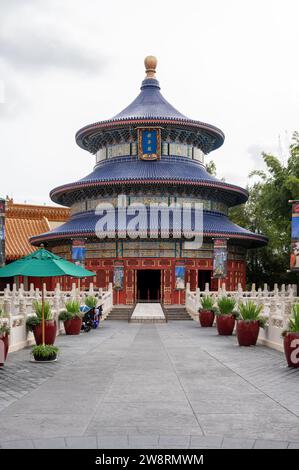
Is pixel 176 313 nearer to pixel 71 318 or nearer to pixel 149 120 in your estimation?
pixel 71 318

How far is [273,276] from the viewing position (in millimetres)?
58500

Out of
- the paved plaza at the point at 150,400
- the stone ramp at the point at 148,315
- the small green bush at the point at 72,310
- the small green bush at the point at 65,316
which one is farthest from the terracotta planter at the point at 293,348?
the stone ramp at the point at 148,315

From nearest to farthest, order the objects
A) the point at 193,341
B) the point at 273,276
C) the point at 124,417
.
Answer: the point at 124,417
the point at 193,341
the point at 273,276

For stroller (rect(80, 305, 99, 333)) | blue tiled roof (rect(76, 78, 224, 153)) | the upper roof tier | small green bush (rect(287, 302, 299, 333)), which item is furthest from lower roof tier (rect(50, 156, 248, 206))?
small green bush (rect(287, 302, 299, 333))

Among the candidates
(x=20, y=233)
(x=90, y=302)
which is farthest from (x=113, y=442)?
(x=20, y=233)

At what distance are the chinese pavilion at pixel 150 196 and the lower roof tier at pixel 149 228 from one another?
0.31 feet

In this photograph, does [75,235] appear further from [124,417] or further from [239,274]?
[124,417]

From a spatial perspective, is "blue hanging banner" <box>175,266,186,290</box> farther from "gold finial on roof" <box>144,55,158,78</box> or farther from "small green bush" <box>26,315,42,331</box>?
"small green bush" <box>26,315,42,331</box>

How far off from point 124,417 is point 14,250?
47.0 meters

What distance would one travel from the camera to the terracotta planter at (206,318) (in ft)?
99.7

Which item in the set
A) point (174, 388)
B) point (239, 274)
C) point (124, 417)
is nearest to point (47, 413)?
point (124, 417)

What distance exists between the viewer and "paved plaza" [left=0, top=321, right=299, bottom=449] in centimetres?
786

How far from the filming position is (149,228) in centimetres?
4256

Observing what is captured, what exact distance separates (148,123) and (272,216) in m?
12.1
